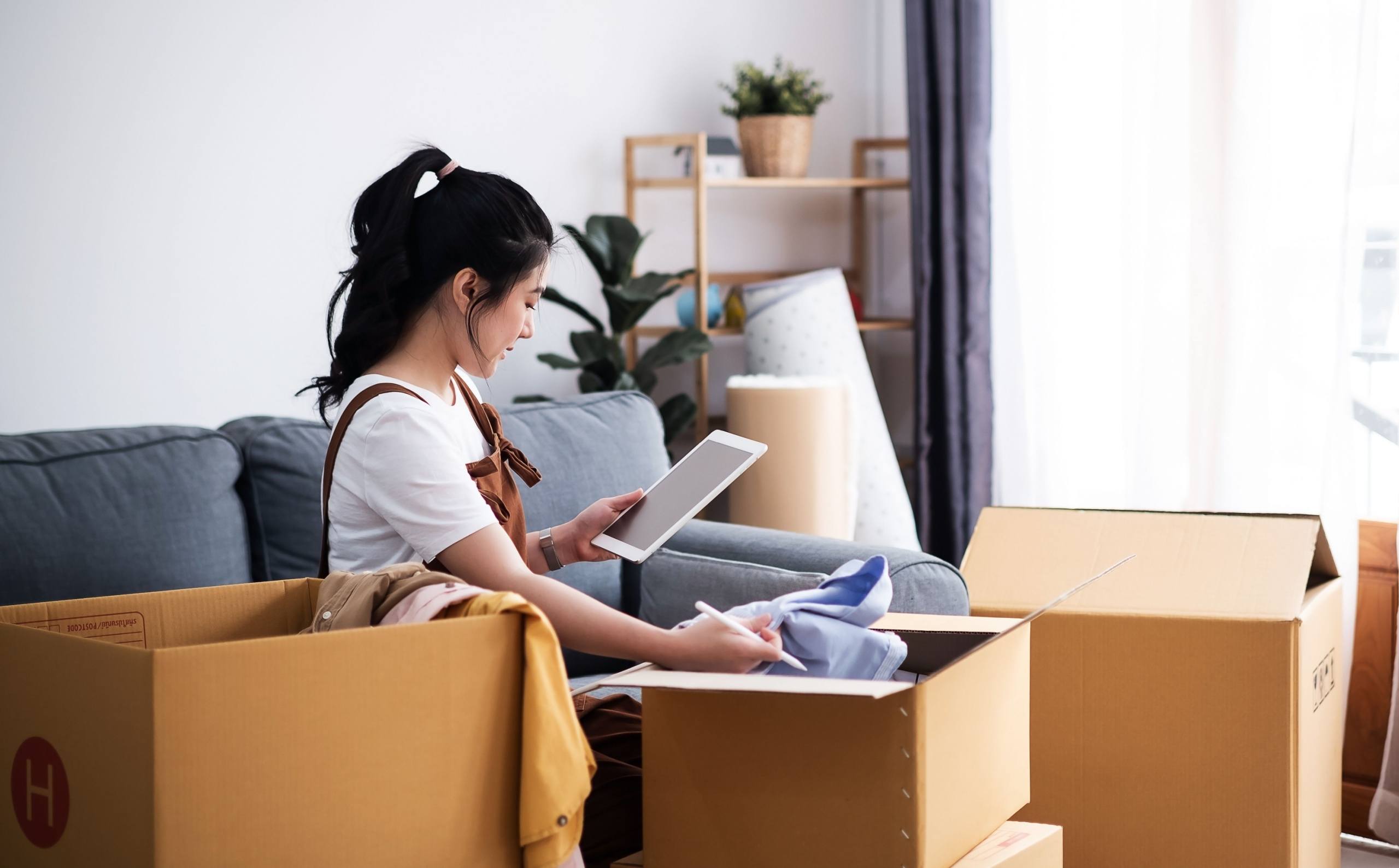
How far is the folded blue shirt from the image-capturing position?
1.14 m

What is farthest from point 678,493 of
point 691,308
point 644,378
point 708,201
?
point 708,201

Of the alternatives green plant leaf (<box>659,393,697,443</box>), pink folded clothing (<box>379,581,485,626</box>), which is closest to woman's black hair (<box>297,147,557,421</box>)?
pink folded clothing (<box>379,581,485,626</box>)

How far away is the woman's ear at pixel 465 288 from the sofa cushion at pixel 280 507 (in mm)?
585

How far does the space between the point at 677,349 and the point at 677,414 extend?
0.18m

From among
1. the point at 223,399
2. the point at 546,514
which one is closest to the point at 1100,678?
the point at 546,514

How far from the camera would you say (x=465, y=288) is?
1345 mm

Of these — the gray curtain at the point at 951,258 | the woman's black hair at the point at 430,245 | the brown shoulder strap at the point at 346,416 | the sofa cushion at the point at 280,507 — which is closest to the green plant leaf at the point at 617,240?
the gray curtain at the point at 951,258

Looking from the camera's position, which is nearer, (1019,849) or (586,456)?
(1019,849)

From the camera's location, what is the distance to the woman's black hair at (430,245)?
1329mm

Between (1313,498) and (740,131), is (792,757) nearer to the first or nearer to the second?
(1313,498)

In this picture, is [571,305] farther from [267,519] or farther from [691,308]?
[267,519]

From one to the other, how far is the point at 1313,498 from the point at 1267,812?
1.08 metres

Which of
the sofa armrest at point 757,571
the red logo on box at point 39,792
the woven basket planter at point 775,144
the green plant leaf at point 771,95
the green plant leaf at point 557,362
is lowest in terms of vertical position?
the sofa armrest at point 757,571

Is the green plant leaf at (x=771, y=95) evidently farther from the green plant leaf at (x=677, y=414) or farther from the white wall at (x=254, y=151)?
the green plant leaf at (x=677, y=414)
